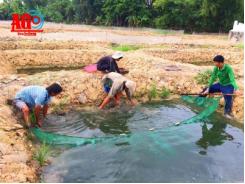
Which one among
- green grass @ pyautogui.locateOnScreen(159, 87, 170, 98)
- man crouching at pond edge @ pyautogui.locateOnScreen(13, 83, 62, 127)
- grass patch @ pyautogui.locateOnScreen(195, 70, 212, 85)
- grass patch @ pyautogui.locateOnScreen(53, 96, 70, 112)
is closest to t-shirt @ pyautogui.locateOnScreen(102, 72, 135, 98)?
grass patch @ pyautogui.locateOnScreen(53, 96, 70, 112)

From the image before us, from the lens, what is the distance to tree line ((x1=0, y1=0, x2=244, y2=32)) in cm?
4144

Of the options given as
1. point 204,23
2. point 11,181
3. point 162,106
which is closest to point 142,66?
point 162,106

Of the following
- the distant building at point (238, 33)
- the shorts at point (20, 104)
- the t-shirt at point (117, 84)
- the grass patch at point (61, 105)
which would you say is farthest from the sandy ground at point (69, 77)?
the distant building at point (238, 33)

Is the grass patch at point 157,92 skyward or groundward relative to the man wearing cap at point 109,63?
groundward

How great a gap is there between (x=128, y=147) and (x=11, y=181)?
8.45 ft

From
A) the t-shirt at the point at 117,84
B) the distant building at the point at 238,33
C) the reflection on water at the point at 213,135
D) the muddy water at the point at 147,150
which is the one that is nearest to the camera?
the muddy water at the point at 147,150

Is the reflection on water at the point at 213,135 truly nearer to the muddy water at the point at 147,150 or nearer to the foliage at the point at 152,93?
the muddy water at the point at 147,150

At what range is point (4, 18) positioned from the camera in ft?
198

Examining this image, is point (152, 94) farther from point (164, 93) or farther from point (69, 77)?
point (69, 77)

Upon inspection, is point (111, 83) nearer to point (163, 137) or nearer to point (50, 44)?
point (163, 137)

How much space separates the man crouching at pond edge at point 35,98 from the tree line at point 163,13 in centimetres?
3719

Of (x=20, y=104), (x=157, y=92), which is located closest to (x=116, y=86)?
(x=157, y=92)

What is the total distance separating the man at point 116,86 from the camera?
861 cm

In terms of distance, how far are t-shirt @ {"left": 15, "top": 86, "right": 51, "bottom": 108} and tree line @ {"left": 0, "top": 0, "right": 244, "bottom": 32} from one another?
3721 centimetres
